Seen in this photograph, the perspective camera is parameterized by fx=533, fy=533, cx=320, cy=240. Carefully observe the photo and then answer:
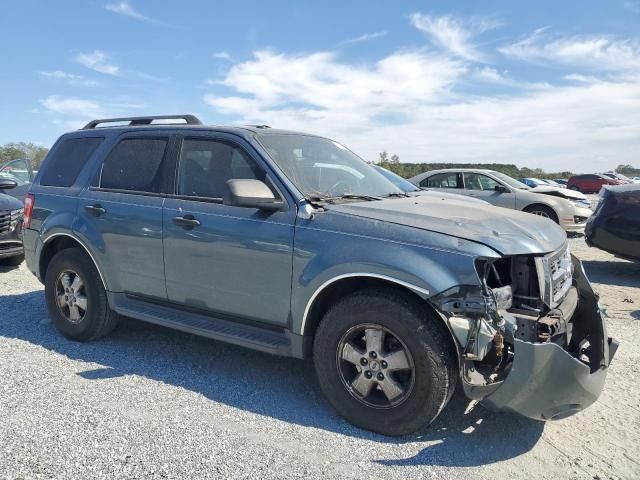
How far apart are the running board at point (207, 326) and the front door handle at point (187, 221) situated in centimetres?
70

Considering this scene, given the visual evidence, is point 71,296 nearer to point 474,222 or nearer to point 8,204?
point 474,222

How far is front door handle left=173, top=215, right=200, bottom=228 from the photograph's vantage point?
4.06 metres

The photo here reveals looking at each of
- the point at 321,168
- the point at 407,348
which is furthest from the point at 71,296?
the point at 407,348

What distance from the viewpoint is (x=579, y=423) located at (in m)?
3.51

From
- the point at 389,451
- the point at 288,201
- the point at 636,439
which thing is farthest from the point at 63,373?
the point at 636,439

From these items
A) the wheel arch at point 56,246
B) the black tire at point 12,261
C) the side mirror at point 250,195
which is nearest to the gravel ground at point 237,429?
the wheel arch at point 56,246

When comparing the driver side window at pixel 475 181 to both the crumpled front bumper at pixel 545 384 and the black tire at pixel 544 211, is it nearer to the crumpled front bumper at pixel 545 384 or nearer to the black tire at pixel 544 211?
the black tire at pixel 544 211

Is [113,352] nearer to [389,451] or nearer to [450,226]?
[389,451]

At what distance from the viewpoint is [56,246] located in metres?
5.19

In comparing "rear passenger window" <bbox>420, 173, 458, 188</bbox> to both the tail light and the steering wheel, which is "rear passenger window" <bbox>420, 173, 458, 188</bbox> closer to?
the steering wheel

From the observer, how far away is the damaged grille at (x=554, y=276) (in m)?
3.19

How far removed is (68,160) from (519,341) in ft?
14.6

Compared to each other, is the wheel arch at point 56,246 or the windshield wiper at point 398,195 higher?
the windshield wiper at point 398,195

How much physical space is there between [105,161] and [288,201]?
85.9 inches
